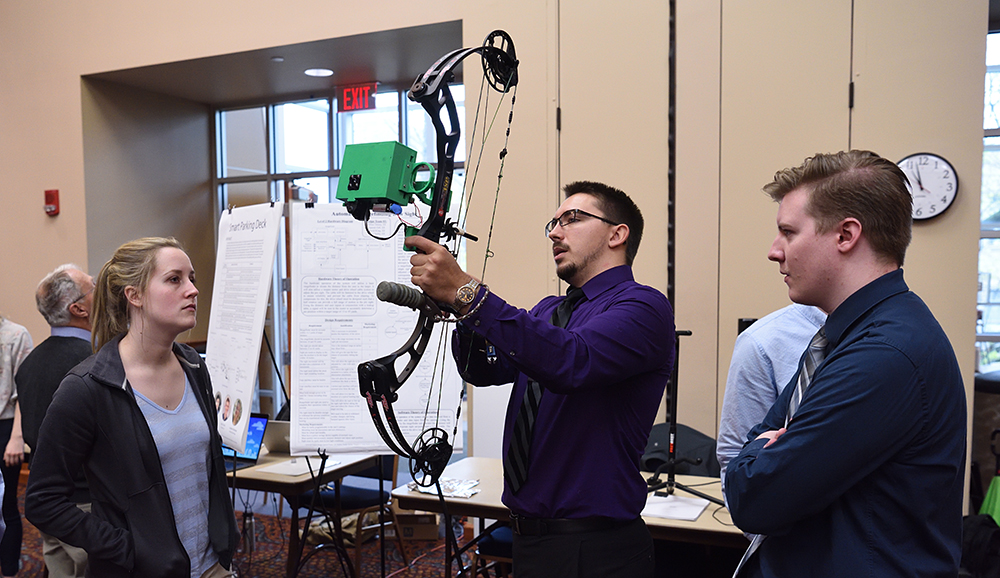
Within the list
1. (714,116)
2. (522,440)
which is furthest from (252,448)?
(714,116)

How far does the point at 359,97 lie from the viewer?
558cm

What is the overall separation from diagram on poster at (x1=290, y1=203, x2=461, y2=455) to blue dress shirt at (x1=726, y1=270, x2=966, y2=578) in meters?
1.86

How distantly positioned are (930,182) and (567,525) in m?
2.81

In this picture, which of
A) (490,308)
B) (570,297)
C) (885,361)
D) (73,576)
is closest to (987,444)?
(570,297)

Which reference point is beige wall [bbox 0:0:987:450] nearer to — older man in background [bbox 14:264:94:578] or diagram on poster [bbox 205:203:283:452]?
diagram on poster [bbox 205:203:283:452]

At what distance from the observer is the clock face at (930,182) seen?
3250mm

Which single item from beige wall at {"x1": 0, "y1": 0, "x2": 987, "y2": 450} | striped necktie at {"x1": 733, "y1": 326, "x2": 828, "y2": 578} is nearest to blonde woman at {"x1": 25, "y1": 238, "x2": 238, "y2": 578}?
striped necktie at {"x1": 733, "y1": 326, "x2": 828, "y2": 578}

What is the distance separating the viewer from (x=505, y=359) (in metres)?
1.31

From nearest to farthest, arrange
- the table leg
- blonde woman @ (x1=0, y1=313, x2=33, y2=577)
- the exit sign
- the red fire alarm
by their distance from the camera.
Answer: the table leg
blonde woman @ (x1=0, y1=313, x2=33, y2=577)
the red fire alarm
the exit sign

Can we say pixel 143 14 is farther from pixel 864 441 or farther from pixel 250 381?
pixel 864 441

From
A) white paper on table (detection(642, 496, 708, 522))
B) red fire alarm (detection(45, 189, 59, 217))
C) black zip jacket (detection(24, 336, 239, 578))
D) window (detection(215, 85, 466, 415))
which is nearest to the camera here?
black zip jacket (detection(24, 336, 239, 578))

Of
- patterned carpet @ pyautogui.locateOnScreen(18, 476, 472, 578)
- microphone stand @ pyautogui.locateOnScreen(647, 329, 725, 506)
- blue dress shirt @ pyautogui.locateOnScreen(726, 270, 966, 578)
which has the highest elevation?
blue dress shirt @ pyautogui.locateOnScreen(726, 270, 966, 578)

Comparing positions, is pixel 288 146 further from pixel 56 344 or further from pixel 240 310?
pixel 240 310

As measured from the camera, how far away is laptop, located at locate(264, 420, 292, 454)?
11.6ft
